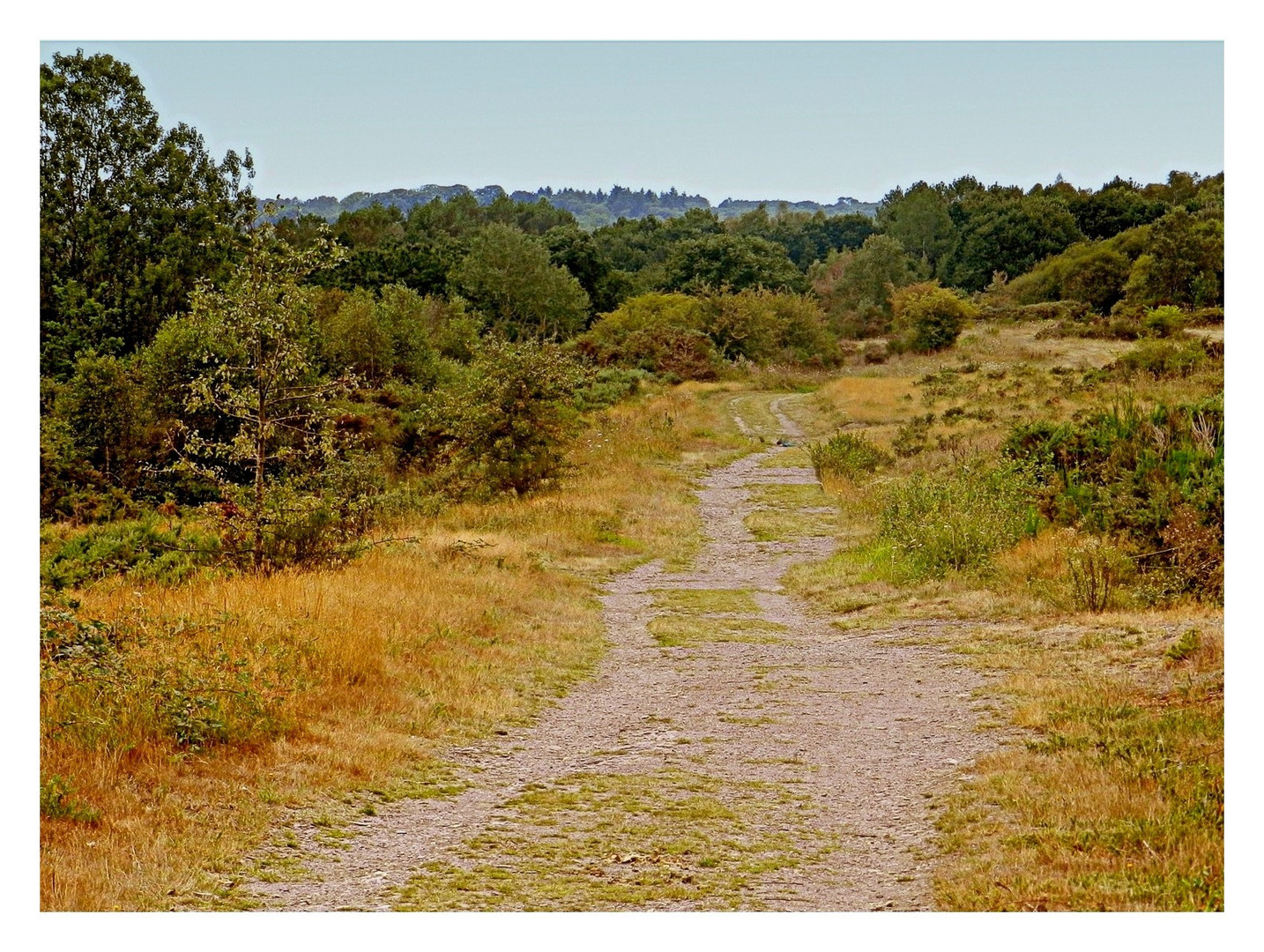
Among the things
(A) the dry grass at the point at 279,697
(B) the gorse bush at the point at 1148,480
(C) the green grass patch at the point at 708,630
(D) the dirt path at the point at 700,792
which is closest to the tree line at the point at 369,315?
(A) the dry grass at the point at 279,697

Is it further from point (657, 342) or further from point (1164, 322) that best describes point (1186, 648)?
point (657, 342)

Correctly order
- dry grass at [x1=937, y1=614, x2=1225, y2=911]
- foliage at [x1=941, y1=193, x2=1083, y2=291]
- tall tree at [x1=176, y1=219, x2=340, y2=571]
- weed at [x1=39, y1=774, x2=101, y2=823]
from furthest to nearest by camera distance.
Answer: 1. foliage at [x1=941, y1=193, x2=1083, y2=291]
2. tall tree at [x1=176, y1=219, x2=340, y2=571]
3. weed at [x1=39, y1=774, x2=101, y2=823]
4. dry grass at [x1=937, y1=614, x2=1225, y2=911]

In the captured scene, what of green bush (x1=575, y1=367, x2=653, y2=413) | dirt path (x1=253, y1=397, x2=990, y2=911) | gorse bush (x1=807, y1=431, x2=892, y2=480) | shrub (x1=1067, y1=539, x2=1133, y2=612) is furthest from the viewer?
green bush (x1=575, y1=367, x2=653, y2=413)

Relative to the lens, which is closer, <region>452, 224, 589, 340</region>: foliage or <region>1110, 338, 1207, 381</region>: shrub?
<region>1110, 338, 1207, 381</region>: shrub

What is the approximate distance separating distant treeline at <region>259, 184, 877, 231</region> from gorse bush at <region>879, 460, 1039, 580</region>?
209 ft

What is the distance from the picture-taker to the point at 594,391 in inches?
1740

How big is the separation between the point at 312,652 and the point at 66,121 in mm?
37351

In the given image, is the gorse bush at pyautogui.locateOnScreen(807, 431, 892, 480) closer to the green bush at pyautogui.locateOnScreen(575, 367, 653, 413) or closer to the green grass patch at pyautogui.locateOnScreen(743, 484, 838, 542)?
the green grass patch at pyautogui.locateOnScreen(743, 484, 838, 542)

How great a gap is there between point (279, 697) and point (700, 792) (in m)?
3.08

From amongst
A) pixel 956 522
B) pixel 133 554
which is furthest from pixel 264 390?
pixel 956 522

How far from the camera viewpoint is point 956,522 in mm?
15078

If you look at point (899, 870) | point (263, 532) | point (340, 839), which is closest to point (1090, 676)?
point (899, 870)

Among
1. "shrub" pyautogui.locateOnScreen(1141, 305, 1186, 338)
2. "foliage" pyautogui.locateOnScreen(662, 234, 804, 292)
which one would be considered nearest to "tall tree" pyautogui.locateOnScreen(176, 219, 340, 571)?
"shrub" pyautogui.locateOnScreen(1141, 305, 1186, 338)

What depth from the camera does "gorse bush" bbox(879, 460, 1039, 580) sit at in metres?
14.6
